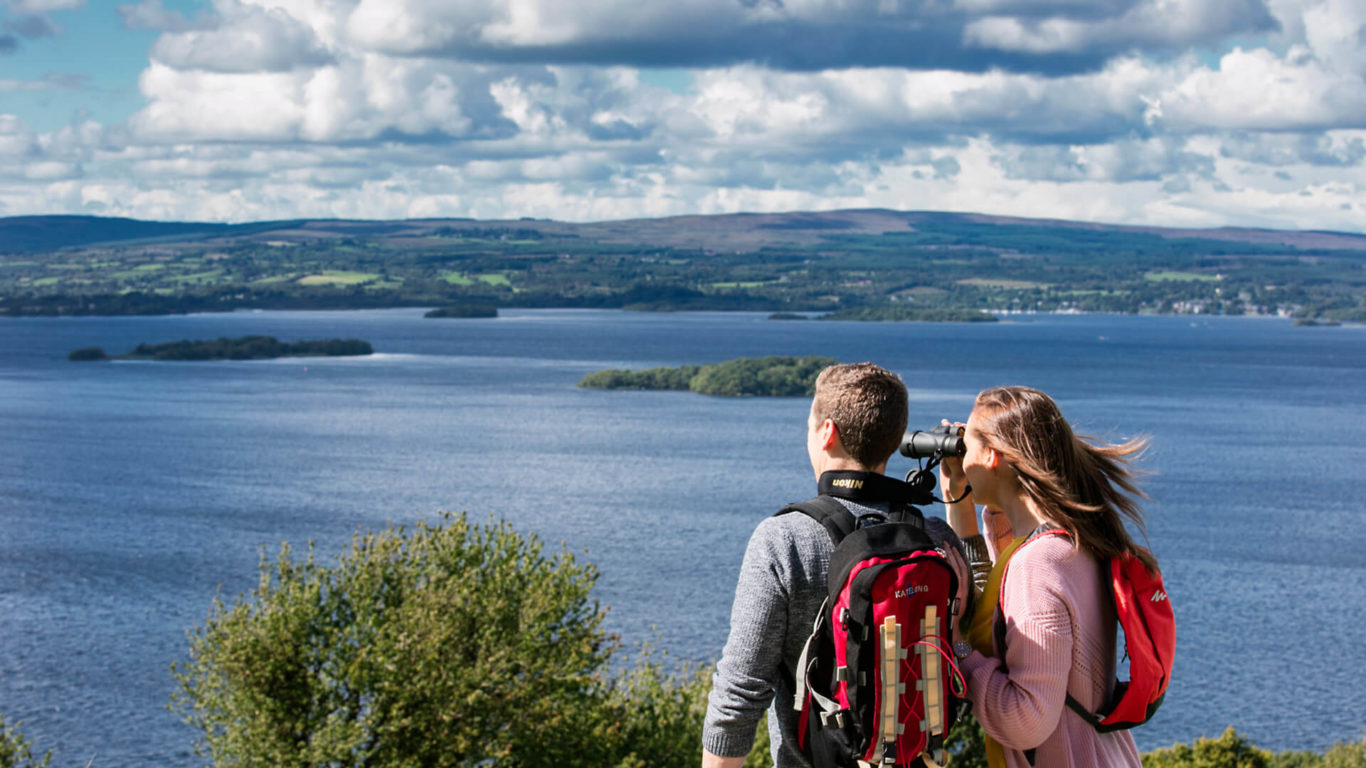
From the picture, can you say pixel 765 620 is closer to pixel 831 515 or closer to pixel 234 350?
pixel 831 515

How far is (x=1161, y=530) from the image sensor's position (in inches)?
2218

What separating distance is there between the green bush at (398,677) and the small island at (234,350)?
129347 millimetres

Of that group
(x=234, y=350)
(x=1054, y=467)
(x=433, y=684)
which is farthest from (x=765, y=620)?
(x=234, y=350)

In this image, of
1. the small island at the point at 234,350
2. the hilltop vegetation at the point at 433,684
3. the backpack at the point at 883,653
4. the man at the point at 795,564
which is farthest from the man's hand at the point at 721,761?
the small island at the point at 234,350

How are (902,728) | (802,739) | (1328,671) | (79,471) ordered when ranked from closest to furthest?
1. (902,728)
2. (802,739)
3. (1328,671)
4. (79,471)

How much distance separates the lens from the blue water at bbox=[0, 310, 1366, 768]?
3650 cm

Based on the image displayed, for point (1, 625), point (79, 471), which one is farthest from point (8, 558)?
point (79, 471)

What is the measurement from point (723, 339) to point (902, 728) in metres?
161

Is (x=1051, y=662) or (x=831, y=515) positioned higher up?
(x=831, y=515)

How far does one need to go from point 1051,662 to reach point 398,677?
18.3m

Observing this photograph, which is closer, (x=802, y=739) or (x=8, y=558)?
(x=802, y=739)

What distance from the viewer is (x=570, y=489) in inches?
2584

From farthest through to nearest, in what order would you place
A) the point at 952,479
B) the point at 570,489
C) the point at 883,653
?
the point at 570,489 → the point at 952,479 → the point at 883,653

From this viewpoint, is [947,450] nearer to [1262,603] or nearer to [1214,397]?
[1262,603]
